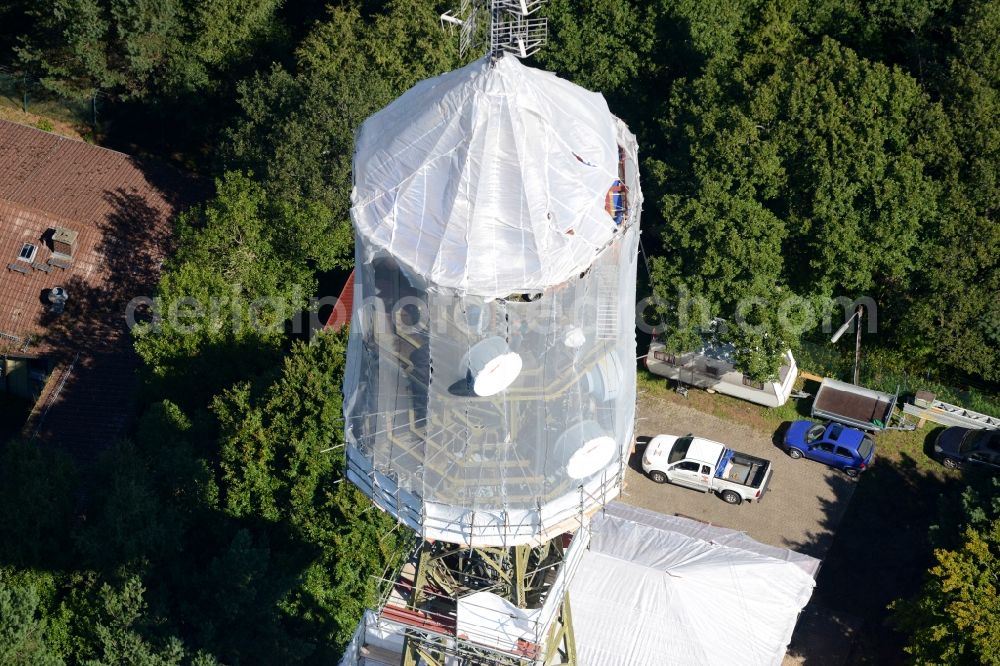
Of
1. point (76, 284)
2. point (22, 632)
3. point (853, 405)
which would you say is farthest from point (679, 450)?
point (76, 284)

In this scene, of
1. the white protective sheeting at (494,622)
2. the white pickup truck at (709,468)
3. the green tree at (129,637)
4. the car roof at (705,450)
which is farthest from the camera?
the car roof at (705,450)

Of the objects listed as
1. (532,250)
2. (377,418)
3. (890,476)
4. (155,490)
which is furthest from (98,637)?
(890,476)

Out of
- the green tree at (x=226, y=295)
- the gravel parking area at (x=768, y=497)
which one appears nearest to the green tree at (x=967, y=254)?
the gravel parking area at (x=768, y=497)

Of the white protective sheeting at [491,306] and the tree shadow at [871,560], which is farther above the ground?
the white protective sheeting at [491,306]

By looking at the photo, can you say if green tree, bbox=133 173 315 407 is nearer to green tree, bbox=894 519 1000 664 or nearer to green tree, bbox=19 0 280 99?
green tree, bbox=19 0 280 99

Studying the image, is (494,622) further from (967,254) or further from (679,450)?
(967,254)

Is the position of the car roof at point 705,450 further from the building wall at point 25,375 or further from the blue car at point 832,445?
the building wall at point 25,375

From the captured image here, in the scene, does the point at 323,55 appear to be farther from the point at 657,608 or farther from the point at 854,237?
the point at 657,608
